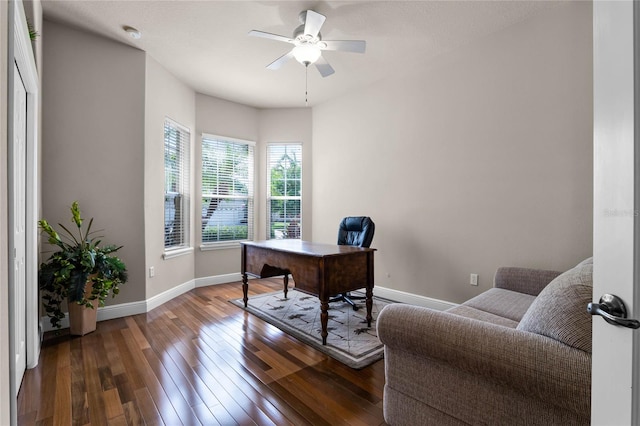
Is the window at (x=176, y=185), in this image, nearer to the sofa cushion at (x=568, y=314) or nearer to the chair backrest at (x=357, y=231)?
the chair backrest at (x=357, y=231)

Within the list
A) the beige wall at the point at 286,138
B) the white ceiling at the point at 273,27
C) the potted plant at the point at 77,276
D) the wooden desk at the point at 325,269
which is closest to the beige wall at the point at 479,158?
the white ceiling at the point at 273,27

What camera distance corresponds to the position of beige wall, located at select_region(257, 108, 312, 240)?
518 cm

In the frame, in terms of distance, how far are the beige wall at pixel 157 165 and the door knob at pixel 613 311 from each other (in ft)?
12.3

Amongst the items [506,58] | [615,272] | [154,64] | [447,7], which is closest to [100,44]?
[154,64]

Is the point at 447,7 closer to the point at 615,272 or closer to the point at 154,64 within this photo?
the point at 615,272

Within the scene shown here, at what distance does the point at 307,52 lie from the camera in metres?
2.69

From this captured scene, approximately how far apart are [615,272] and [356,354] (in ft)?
6.57

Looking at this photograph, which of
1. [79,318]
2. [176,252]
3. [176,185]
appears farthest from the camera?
[176,185]

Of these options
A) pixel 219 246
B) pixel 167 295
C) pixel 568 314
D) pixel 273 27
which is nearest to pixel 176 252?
pixel 167 295

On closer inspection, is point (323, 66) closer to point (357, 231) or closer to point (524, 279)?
point (357, 231)

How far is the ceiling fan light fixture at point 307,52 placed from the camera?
2674mm

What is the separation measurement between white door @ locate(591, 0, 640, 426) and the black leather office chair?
2655 mm

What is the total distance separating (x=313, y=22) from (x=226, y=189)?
312cm

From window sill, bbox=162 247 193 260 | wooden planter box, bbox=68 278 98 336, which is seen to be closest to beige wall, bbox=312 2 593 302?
window sill, bbox=162 247 193 260
